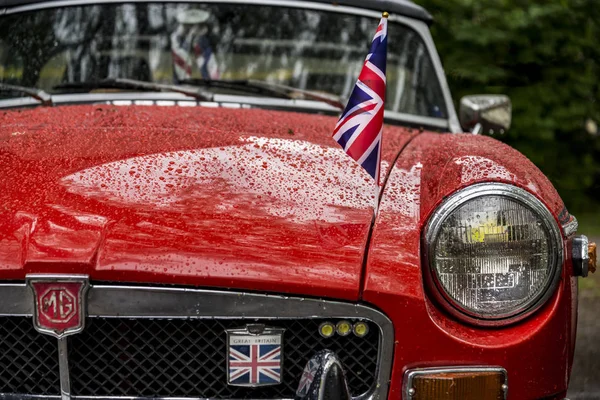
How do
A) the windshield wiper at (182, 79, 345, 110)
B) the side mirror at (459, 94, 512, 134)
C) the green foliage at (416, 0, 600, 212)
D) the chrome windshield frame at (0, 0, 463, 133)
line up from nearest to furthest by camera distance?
the windshield wiper at (182, 79, 345, 110), the chrome windshield frame at (0, 0, 463, 133), the side mirror at (459, 94, 512, 134), the green foliage at (416, 0, 600, 212)

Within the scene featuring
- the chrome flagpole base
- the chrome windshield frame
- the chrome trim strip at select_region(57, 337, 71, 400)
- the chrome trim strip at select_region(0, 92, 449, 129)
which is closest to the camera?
the chrome flagpole base

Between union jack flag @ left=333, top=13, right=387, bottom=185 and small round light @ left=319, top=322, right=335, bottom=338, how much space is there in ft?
1.41

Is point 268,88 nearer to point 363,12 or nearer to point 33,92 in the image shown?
point 363,12

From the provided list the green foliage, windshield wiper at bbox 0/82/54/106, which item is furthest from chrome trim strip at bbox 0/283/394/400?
the green foliage

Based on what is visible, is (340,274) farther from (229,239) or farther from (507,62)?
(507,62)

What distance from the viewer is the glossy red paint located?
7.16 ft

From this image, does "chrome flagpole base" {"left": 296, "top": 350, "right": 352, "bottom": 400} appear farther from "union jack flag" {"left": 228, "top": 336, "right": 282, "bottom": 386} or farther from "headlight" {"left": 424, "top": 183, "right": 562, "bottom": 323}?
"headlight" {"left": 424, "top": 183, "right": 562, "bottom": 323}

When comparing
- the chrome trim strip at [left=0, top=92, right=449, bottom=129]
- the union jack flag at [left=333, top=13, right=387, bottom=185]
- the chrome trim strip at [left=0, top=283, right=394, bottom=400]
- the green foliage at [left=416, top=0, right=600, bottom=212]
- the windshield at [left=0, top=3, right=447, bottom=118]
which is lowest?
the chrome trim strip at [left=0, top=283, right=394, bottom=400]

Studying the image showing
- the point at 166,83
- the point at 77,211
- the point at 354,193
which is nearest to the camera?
the point at 77,211

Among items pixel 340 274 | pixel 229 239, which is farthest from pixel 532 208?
pixel 229 239

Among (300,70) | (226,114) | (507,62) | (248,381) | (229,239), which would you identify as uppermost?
(507,62)

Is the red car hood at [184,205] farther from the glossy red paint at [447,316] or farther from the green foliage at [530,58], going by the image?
the green foliage at [530,58]

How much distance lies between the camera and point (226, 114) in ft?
10.2

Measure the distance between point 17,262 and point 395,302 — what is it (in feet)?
2.87
